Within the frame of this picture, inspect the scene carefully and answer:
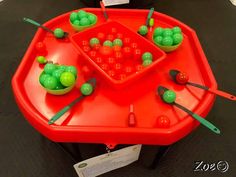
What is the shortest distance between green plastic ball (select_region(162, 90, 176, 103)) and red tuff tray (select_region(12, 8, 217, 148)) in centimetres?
2

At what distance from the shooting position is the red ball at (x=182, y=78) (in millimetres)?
604

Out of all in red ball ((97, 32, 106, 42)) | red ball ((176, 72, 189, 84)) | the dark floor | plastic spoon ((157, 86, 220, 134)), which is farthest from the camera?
the dark floor

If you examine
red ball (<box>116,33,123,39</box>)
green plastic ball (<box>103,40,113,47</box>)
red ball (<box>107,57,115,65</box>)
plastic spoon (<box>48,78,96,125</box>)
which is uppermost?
red ball (<box>116,33,123,39</box>)

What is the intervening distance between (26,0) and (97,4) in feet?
1.84

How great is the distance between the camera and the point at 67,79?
0.54m

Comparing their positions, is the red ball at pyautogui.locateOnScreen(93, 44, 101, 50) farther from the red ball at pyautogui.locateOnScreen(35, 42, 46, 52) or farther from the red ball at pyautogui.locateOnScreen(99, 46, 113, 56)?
the red ball at pyautogui.locateOnScreen(35, 42, 46, 52)

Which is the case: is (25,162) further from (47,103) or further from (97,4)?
(97,4)

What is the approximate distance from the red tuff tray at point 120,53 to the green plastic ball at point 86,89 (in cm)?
5

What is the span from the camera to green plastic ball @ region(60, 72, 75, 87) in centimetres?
54

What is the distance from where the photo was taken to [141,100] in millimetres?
591

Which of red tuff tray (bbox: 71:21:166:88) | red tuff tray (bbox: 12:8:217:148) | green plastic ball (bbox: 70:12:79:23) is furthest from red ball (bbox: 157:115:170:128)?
green plastic ball (bbox: 70:12:79:23)

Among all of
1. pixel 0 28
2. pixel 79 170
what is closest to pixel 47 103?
pixel 79 170

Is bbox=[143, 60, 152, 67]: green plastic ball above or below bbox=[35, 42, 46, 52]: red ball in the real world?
below

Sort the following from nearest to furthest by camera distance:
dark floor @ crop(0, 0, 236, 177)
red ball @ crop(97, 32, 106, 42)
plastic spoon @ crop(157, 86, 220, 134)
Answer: plastic spoon @ crop(157, 86, 220, 134) → red ball @ crop(97, 32, 106, 42) → dark floor @ crop(0, 0, 236, 177)
